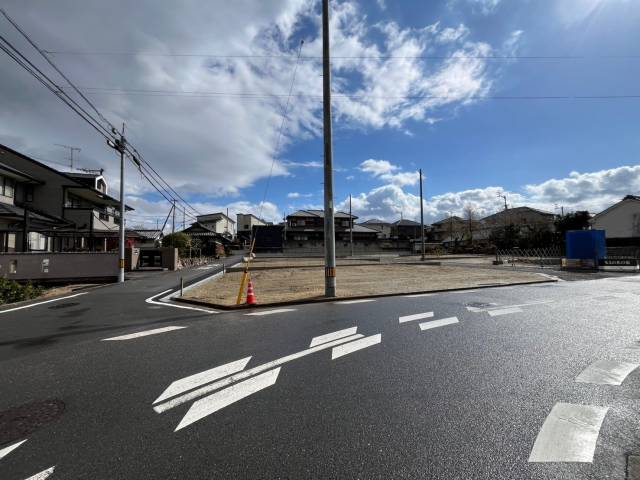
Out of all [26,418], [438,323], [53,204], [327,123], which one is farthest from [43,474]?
[53,204]

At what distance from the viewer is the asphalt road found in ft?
7.80

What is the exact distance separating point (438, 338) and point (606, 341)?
280cm

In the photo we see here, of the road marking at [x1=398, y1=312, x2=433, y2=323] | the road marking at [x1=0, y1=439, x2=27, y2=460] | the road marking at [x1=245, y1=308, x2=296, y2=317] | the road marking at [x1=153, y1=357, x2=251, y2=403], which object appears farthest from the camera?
the road marking at [x1=245, y1=308, x2=296, y2=317]

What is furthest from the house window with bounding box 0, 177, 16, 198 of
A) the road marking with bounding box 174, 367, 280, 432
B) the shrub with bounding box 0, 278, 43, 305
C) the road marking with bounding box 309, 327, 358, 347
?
the road marking with bounding box 174, 367, 280, 432

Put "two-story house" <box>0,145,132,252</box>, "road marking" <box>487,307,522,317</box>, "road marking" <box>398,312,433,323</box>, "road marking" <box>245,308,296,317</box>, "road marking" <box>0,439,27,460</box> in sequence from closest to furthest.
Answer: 1. "road marking" <box>0,439,27,460</box>
2. "road marking" <box>398,312,433,323</box>
3. "road marking" <box>487,307,522,317</box>
4. "road marking" <box>245,308,296,317</box>
5. "two-story house" <box>0,145,132,252</box>

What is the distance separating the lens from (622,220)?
42.2 metres

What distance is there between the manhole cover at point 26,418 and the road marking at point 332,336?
3296 mm

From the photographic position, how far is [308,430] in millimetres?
2787

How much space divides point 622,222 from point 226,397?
185 feet

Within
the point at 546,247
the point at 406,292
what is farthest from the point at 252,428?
the point at 546,247

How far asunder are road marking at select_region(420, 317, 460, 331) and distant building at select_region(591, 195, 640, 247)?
4771cm

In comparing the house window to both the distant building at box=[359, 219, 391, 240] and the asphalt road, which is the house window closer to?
the asphalt road

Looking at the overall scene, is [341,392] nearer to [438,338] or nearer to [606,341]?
[438,338]

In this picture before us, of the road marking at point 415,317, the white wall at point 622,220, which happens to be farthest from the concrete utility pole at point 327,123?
the white wall at point 622,220
